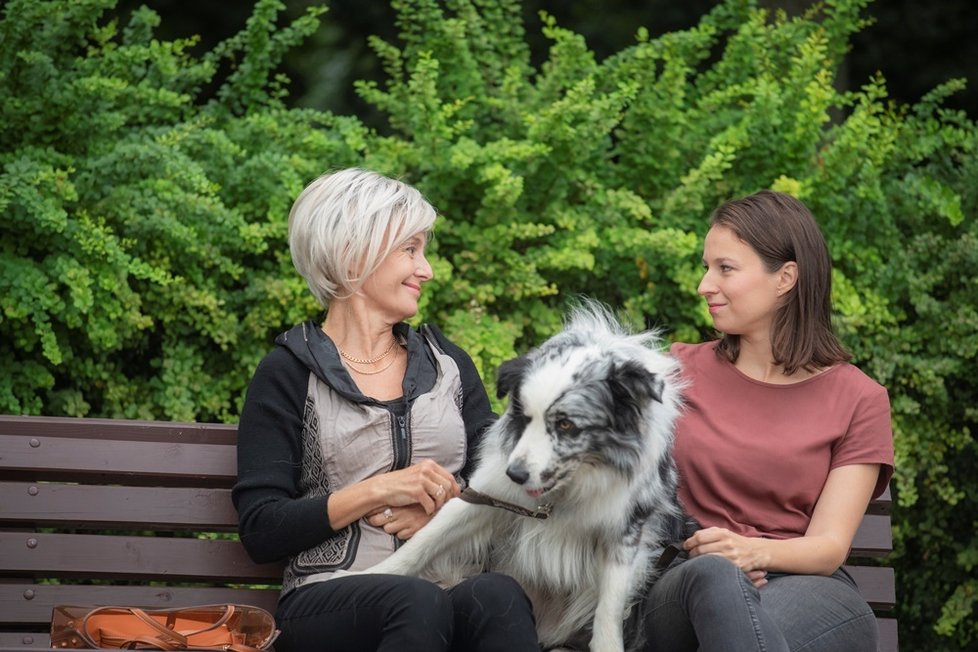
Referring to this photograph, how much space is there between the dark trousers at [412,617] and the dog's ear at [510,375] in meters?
0.49

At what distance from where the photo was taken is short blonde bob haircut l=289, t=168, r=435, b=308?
11.8 feet

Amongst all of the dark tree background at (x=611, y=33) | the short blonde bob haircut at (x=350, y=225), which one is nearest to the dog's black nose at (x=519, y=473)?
the short blonde bob haircut at (x=350, y=225)

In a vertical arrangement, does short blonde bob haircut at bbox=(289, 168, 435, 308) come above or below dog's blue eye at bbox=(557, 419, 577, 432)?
above

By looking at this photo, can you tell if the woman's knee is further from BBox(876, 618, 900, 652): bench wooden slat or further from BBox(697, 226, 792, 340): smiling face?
BBox(876, 618, 900, 652): bench wooden slat

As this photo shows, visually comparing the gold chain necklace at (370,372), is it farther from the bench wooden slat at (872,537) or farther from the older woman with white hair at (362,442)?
the bench wooden slat at (872,537)

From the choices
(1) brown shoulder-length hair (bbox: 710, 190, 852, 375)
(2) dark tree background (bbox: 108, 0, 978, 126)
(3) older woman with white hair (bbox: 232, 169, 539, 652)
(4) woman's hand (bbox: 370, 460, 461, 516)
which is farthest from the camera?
(2) dark tree background (bbox: 108, 0, 978, 126)

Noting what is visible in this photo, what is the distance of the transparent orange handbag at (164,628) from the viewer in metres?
3.11

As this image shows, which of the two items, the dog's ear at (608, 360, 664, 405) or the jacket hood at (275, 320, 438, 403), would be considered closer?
the dog's ear at (608, 360, 664, 405)

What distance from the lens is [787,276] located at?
12.2ft

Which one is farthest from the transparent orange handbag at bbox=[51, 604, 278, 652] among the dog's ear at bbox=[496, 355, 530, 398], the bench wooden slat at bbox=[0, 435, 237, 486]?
the dog's ear at bbox=[496, 355, 530, 398]

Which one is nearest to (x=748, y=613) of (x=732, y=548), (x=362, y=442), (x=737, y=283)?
(x=732, y=548)

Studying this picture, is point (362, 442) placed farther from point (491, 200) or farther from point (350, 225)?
point (491, 200)

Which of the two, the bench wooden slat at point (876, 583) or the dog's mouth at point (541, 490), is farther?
the bench wooden slat at point (876, 583)

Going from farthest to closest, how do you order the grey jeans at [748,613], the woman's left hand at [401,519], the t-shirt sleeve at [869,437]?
1. the t-shirt sleeve at [869,437]
2. the woman's left hand at [401,519]
3. the grey jeans at [748,613]
